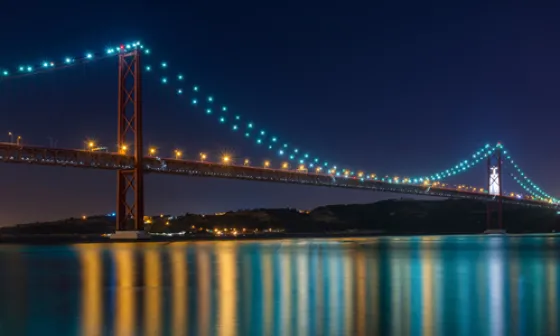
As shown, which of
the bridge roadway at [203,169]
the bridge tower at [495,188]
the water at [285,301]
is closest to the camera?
the water at [285,301]

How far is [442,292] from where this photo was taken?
13633 mm

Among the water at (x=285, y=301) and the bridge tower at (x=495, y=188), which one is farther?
the bridge tower at (x=495, y=188)

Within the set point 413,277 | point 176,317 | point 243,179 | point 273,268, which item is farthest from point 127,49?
point 176,317

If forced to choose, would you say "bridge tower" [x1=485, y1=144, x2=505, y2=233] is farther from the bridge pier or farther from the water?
the water

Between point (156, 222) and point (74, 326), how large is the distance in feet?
361

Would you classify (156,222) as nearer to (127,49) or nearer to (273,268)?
(127,49)

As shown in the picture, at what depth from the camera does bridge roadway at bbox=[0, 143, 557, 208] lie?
163 feet

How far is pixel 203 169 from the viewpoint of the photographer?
6084 centimetres

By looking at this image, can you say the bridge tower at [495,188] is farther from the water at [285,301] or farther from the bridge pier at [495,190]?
the water at [285,301]

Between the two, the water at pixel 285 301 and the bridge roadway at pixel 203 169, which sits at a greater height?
the bridge roadway at pixel 203 169

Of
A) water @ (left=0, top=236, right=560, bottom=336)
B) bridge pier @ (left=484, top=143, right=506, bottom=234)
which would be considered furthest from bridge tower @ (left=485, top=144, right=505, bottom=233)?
water @ (left=0, top=236, right=560, bottom=336)

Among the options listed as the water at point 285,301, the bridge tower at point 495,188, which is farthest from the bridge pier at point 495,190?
the water at point 285,301

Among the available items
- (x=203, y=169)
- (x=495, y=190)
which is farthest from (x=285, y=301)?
(x=495, y=190)

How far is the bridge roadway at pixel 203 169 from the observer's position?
49.7m
